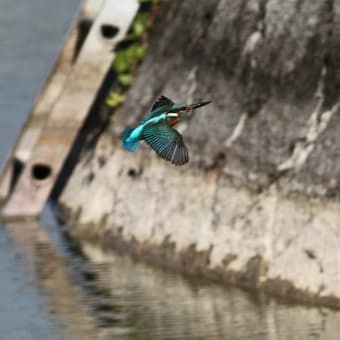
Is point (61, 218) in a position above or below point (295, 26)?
below

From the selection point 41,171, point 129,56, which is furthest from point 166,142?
point 41,171

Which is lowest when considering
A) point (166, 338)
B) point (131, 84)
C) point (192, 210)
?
point (166, 338)

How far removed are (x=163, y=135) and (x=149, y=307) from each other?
5.43 m

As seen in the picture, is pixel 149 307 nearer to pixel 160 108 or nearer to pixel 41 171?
pixel 160 108

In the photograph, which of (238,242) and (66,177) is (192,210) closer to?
(238,242)

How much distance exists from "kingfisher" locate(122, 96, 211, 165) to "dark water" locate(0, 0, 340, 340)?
3951 millimetres

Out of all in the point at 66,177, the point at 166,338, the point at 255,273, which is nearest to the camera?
the point at 166,338

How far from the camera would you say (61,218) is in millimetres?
22938

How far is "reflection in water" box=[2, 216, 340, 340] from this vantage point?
16516mm

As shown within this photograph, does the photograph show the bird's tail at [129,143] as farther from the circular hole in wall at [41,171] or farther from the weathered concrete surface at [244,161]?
the circular hole in wall at [41,171]

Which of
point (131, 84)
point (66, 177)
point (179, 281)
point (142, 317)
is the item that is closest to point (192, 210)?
point (179, 281)

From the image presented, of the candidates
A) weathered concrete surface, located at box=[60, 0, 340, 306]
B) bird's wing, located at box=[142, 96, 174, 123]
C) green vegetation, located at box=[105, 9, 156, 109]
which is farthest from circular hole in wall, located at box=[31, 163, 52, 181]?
bird's wing, located at box=[142, 96, 174, 123]

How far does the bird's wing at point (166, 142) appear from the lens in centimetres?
1239

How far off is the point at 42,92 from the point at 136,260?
552 centimetres
